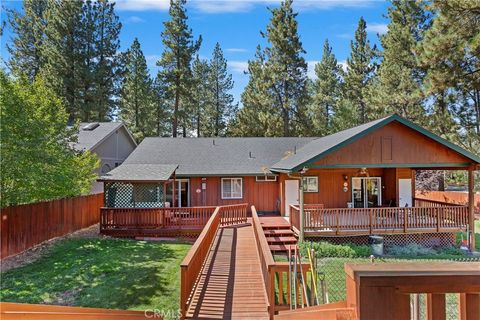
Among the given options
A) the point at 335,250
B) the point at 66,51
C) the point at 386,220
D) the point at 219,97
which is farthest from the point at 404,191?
the point at 66,51

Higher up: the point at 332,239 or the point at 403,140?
the point at 403,140

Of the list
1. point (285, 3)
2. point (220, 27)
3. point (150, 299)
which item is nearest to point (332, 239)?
point (150, 299)

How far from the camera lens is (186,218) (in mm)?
14258

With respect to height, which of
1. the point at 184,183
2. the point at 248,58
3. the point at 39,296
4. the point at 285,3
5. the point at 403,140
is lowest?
the point at 39,296

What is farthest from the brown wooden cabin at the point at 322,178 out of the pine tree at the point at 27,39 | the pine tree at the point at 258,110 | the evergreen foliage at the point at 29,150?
the pine tree at the point at 27,39

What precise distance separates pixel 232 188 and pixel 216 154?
2.92 metres

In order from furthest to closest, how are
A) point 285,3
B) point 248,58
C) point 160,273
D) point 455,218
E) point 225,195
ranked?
point 248,58, point 285,3, point 225,195, point 455,218, point 160,273

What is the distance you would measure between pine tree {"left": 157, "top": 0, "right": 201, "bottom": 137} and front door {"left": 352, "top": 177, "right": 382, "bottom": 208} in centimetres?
2233

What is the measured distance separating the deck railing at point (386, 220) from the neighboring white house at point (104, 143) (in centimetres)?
1526

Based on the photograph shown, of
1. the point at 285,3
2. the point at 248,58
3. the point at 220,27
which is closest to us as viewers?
the point at 220,27

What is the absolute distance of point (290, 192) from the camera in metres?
16.2

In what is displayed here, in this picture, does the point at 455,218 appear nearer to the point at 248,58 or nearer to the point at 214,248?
the point at 214,248

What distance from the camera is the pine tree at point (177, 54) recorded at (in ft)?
104

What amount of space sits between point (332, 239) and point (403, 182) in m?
5.31
